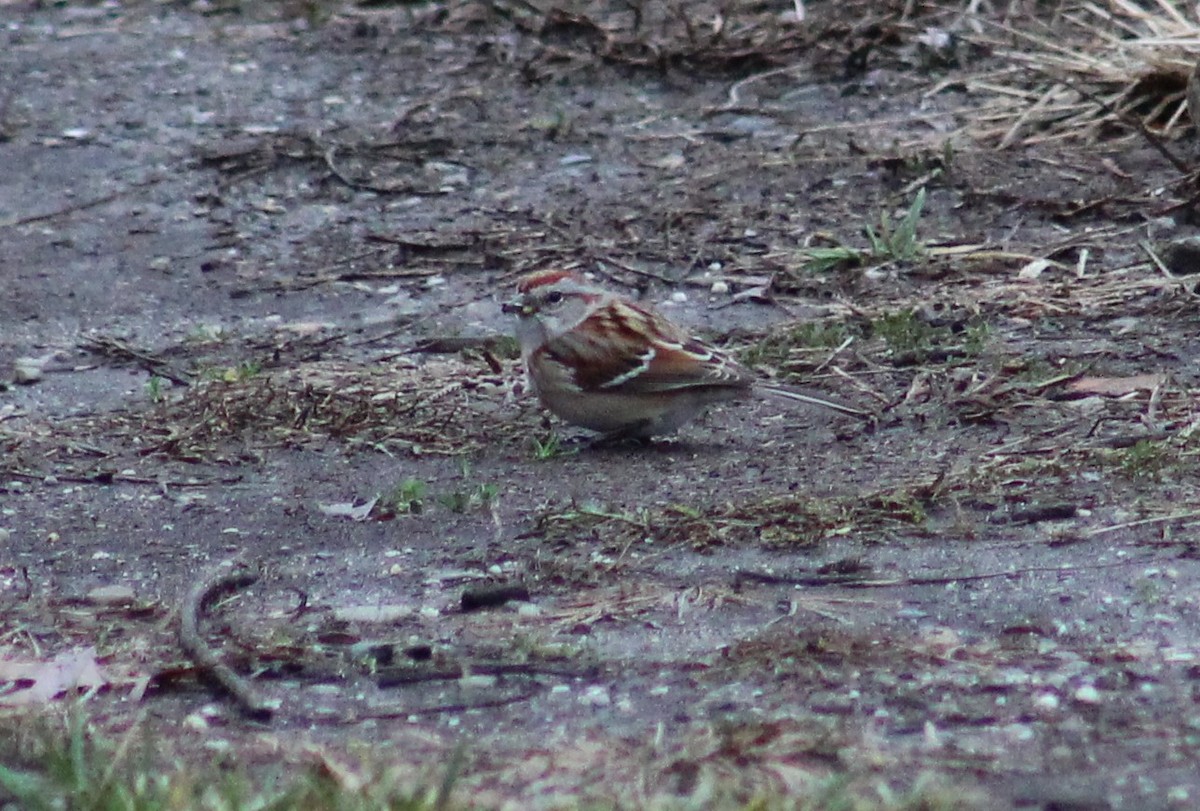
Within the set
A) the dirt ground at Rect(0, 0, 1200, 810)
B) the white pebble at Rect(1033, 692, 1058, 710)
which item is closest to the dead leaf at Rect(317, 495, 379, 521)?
the dirt ground at Rect(0, 0, 1200, 810)

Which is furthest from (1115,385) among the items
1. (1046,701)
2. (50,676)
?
(50,676)

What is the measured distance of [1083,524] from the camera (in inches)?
181

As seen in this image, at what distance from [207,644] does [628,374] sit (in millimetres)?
2127

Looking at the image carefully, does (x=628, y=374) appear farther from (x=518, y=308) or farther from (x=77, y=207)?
(x=77, y=207)

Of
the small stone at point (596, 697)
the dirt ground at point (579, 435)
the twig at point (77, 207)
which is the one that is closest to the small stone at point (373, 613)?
the dirt ground at point (579, 435)

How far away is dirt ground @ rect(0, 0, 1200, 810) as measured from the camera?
3.59 m

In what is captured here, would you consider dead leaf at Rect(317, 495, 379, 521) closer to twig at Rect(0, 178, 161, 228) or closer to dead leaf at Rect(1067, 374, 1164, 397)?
dead leaf at Rect(1067, 374, 1164, 397)

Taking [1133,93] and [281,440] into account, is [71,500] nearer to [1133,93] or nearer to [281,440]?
[281,440]

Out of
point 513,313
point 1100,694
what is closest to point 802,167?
point 513,313

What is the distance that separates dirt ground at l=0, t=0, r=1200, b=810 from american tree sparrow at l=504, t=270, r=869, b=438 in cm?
14

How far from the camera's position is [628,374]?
5.86 m

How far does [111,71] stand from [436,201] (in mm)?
3074

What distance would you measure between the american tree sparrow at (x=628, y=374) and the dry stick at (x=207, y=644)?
60.4 inches

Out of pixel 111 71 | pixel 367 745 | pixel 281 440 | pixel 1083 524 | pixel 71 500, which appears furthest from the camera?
pixel 111 71
